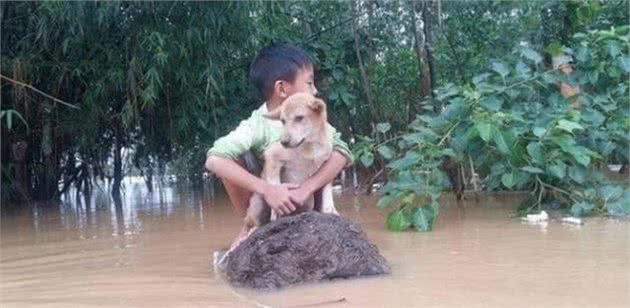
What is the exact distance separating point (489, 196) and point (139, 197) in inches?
188

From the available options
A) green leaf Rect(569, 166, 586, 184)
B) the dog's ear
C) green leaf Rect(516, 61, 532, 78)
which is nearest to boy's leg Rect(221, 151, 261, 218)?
the dog's ear

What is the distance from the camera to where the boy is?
12.9 feet

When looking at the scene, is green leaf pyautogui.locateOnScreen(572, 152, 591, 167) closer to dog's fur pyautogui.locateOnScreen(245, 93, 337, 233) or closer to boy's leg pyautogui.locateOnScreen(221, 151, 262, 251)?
dog's fur pyautogui.locateOnScreen(245, 93, 337, 233)

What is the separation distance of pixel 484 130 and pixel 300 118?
214 cm

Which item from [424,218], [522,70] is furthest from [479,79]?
[424,218]

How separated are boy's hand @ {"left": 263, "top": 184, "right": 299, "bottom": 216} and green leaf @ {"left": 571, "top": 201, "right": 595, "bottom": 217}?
272 centimetres

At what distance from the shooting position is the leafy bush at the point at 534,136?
5742mm

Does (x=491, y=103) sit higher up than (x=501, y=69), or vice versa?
(x=501, y=69)

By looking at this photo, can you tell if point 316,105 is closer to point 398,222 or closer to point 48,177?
point 398,222

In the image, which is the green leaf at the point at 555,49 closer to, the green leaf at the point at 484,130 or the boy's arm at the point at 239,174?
the green leaf at the point at 484,130

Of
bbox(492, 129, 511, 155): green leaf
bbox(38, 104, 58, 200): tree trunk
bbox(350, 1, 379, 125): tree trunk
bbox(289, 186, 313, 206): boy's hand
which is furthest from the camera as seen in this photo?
bbox(38, 104, 58, 200): tree trunk

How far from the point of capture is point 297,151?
4008 millimetres

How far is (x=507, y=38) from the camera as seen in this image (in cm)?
919

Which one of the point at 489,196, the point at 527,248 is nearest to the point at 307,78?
the point at 527,248
